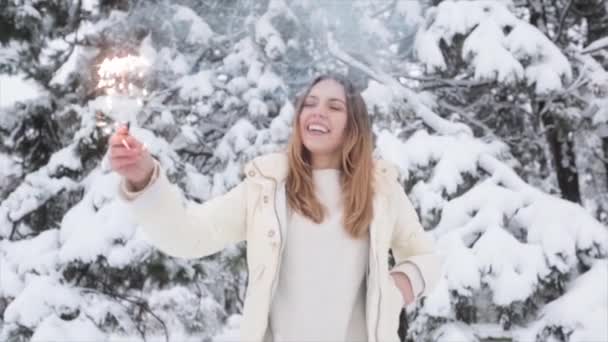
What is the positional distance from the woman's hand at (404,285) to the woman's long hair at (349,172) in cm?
25

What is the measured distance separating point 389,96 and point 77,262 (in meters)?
2.50

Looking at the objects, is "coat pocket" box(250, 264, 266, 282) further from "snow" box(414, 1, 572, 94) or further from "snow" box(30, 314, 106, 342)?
"snow" box(414, 1, 572, 94)

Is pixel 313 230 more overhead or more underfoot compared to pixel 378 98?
more overhead

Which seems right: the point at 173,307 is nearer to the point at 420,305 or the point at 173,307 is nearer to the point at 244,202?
the point at 420,305

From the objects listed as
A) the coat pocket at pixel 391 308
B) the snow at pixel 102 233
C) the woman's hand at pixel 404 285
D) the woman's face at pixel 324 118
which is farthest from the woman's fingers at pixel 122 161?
the snow at pixel 102 233

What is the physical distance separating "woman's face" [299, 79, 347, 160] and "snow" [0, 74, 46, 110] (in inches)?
157

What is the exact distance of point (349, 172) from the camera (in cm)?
199

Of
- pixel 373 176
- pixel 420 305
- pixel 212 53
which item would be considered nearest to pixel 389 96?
pixel 420 305

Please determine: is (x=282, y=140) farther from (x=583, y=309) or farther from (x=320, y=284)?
(x=320, y=284)

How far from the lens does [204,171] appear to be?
19.4 ft

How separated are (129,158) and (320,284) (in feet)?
2.15

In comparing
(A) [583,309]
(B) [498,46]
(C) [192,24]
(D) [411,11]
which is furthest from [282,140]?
(A) [583,309]

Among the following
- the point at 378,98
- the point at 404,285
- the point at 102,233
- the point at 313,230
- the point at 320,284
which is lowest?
the point at 102,233

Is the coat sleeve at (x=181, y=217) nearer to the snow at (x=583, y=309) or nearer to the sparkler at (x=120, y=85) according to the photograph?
the sparkler at (x=120, y=85)
